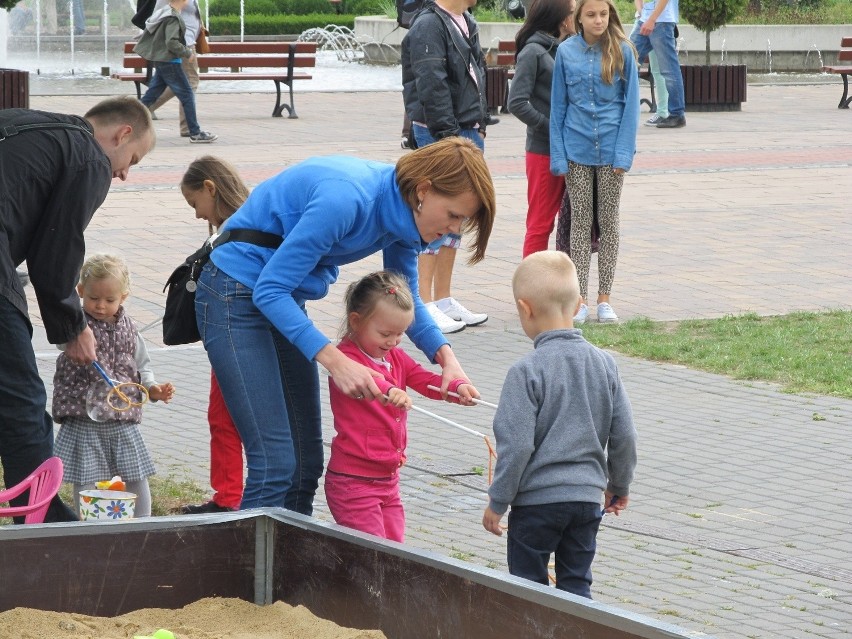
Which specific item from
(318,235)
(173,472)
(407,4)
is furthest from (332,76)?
(318,235)

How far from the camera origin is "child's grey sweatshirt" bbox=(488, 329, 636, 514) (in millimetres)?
3779

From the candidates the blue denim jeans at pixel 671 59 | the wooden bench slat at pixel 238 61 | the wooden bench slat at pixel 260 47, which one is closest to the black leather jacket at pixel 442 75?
the blue denim jeans at pixel 671 59

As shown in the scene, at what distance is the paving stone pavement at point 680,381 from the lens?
191 inches

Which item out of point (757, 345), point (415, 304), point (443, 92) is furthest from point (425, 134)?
point (415, 304)

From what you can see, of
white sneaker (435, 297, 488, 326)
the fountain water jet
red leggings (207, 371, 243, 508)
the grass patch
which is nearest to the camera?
red leggings (207, 371, 243, 508)

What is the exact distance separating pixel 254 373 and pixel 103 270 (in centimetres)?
101

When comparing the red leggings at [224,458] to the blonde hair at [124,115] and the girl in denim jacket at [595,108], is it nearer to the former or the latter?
the blonde hair at [124,115]

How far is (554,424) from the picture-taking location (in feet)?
12.5

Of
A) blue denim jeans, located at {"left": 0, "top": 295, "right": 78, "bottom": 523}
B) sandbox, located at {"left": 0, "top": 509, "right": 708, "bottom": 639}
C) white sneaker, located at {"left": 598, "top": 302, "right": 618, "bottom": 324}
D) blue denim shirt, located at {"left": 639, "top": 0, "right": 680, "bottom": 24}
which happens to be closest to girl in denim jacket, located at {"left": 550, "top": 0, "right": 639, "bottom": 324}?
white sneaker, located at {"left": 598, "top": 302, "right": 618, "bottom": 324}

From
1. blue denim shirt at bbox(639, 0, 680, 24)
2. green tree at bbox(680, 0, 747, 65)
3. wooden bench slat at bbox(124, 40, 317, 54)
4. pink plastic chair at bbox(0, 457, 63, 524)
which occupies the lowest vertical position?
pink plastic chair at bbox(0, 457, 63, 524)

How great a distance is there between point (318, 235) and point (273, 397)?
56 centimetres

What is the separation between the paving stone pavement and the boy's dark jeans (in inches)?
22.7

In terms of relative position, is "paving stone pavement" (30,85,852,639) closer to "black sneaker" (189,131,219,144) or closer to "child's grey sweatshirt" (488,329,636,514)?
"black sneaker" (189,131,219,144)

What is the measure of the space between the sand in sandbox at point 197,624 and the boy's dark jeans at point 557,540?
17.4 inches
